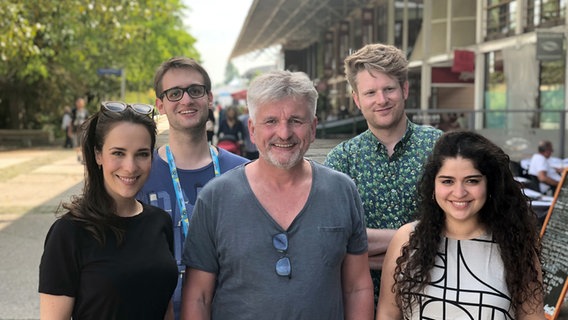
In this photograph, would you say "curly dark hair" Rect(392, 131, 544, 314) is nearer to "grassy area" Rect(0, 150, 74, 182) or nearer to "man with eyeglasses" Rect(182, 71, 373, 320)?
"man with eyeglasses" Rect(182, 71, 373, 320)

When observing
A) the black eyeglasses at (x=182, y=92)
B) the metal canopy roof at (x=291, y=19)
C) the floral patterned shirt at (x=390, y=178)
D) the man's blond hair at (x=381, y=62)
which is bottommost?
the floral patterned shirt at (x=390, y=178)

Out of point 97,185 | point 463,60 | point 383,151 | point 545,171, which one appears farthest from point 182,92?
point 463,60

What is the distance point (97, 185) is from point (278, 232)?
0.69m

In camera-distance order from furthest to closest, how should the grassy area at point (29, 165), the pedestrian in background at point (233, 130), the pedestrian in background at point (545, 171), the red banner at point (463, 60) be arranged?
1. the red banner at point (463, 60)
2. the grassy area at point (29, 165)
3. the pedestrian in background at point (233, 130)
4. the pedestrian in background at point (545, 171)

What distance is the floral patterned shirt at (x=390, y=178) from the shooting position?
2734 millimetres

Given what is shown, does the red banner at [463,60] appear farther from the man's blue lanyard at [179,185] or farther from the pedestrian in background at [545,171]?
the man's blue lanyard at [179,185]

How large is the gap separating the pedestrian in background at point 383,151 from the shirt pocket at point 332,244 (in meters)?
0.42

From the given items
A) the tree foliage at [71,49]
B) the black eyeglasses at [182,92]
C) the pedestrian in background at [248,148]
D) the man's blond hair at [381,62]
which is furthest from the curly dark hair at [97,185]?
the tree foliage at [71,49]

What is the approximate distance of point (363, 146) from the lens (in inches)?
111

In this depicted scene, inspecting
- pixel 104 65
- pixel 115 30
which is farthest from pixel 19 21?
pixel 104 65

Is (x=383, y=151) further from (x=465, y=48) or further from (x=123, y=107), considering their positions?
(x=465, y=48)

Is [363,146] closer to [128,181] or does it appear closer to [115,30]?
[128,181]

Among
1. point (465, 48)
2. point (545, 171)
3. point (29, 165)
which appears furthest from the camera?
point (465, 48)

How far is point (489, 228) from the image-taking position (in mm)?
2418
